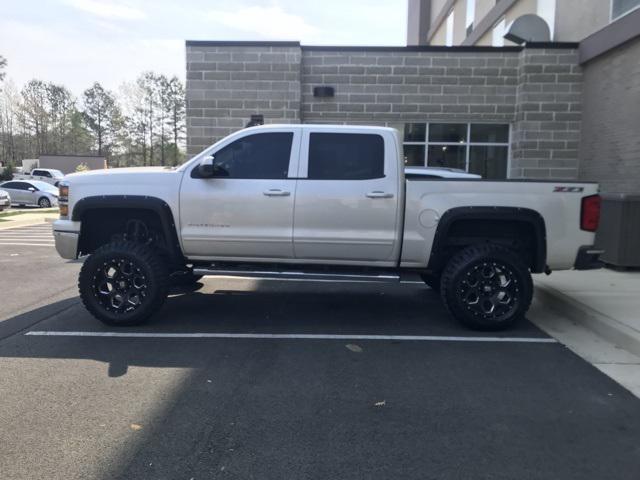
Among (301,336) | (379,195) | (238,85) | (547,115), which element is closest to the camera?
(301,336)

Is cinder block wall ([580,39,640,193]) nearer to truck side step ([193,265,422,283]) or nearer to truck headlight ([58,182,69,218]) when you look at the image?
truck side step ([193,265,422,283])

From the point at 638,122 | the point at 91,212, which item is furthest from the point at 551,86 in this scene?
the point at 91,212

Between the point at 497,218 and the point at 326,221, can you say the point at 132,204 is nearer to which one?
the point at 326,221

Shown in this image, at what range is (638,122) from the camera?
9992 millimetres

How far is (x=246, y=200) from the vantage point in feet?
19.6

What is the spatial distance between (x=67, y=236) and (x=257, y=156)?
2.27 m

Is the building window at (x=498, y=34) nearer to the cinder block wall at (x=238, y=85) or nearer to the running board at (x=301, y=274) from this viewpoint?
the cinder block wall at (x=238, y=85)

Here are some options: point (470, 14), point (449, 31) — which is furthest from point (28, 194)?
point (470, 14)

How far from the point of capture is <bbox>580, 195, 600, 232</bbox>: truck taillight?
5.80 m

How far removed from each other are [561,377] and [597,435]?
108 cm

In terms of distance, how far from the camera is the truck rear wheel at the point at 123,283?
5949 millimetres

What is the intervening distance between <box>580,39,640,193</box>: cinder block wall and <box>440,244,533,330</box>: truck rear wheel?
18.6ft

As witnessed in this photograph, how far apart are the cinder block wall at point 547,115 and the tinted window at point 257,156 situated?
864 cm

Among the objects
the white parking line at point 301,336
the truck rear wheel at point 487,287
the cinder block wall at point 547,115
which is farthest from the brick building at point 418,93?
the white parking line at point 301,336
